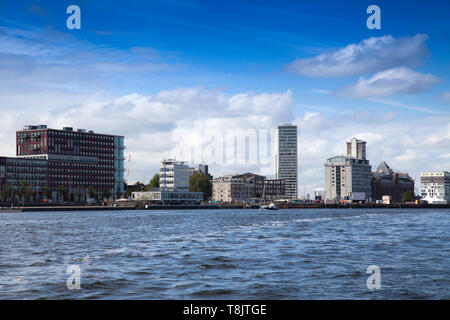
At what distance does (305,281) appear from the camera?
2495 centimetres

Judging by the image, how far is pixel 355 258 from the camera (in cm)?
3366

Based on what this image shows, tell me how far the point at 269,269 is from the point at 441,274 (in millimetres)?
7927
